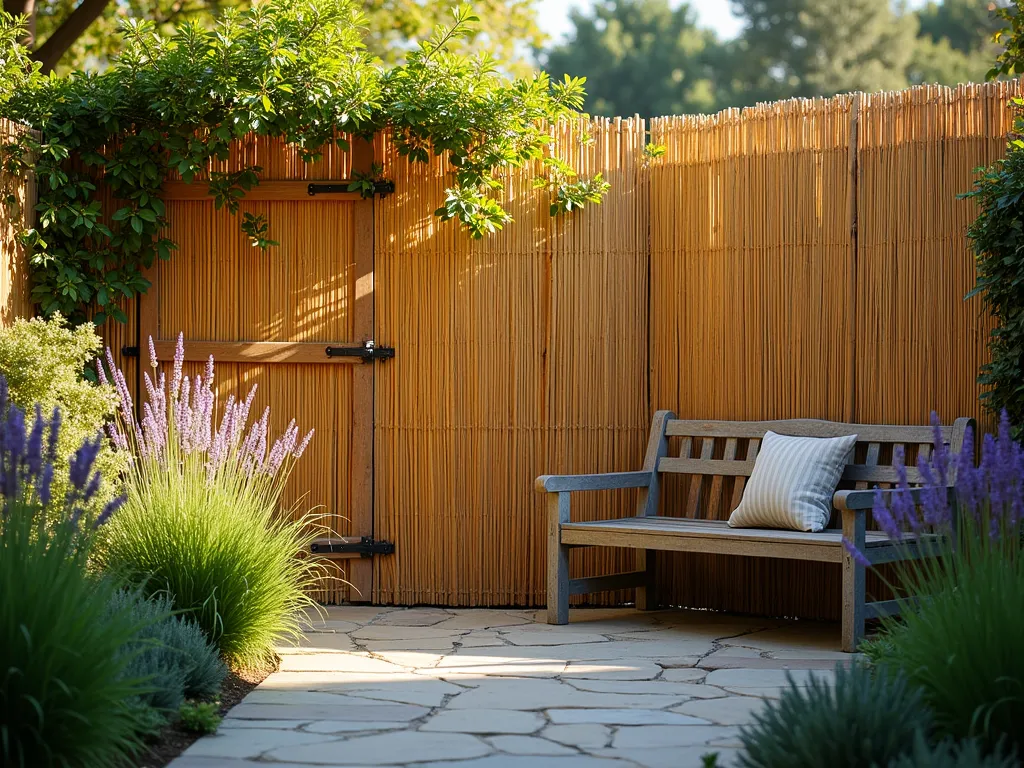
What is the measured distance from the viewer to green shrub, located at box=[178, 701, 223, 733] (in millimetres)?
3307

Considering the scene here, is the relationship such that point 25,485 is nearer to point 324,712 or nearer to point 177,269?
point 324,712

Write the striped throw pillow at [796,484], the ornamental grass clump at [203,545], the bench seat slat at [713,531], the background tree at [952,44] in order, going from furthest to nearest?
the background tree at [952,44], the striped throw pillow at [796,484], the bench seat slat at [713,531], the ornamental grass clump at [203,545]

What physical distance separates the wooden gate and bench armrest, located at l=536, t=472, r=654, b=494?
1.00 m

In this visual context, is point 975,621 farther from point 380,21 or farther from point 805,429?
point 380,21

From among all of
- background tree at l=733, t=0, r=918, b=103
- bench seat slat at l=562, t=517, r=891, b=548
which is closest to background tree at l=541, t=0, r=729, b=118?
background tree at l=733, t=0, r=918, b=103

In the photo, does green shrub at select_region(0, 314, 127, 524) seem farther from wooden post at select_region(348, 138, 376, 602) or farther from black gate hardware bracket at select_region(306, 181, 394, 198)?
black gate hardware bracket at select_region(306, 181, 394, 198)

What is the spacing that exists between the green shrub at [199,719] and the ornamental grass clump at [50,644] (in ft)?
1.54

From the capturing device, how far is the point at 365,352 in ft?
19.1

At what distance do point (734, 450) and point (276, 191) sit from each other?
253 centimetres

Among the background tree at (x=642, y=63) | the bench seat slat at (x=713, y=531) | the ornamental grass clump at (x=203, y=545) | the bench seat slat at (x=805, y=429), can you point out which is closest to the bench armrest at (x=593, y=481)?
the bench seat slat at (x=713, y=531)

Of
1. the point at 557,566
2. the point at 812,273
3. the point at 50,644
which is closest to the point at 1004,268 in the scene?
the point at 812,273

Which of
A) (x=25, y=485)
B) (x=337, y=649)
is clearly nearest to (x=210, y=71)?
(x=337, y=649)

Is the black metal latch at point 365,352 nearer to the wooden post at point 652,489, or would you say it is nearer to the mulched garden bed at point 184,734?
the wooden post at point 652,489

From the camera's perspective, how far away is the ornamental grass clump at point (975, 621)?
271cm
